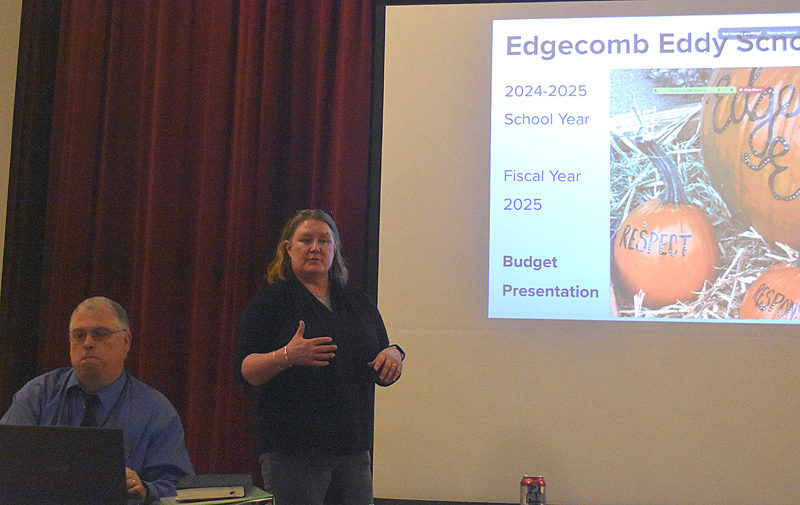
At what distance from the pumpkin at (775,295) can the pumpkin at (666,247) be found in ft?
0.57

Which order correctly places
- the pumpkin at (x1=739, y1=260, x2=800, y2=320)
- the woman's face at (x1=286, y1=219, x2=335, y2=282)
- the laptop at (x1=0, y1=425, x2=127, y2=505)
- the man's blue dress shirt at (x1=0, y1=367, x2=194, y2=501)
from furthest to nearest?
the pumpkin at (x1=739, y1=260, x2=800, y2=320) < the woman's face at (x1=286, y1=219, x2=335, y2=282) < the man's blue dress shirt at (x1=0, y1=367, x2=194, y2=501) < the laptop at (x1=0, y1=425, x2=127, y2=505)

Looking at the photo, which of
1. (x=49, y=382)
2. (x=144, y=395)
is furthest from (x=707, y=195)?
(x=49, y=382)

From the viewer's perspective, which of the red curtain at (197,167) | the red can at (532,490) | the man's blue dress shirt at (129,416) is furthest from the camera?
the red curtain at (197,167)

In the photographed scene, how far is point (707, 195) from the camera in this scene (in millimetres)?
2857

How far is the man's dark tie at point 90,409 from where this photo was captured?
6.23ft

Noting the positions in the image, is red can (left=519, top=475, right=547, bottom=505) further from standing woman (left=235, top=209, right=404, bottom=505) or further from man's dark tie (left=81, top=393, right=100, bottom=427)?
man's dark tie (left=81, top=393, right=100, bottom=427)

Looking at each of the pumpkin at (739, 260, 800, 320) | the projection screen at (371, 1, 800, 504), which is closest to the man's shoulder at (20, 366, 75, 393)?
the projection screen at (371, 1, 800, 504)

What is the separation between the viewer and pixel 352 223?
3180 millimetres

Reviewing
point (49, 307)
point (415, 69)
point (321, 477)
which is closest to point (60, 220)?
point (49, 307)

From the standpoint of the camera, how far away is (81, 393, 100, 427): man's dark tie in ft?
6.23

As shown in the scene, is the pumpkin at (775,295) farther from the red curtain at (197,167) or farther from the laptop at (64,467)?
the laptop at (64,467)

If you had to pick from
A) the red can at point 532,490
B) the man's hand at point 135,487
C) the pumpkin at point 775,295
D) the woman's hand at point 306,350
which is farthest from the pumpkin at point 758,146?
the man's hand at point 135,487

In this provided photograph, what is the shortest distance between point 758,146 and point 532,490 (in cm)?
158

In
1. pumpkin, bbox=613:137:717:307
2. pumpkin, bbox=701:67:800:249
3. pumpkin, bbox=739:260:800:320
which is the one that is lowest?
pumpkin, bbox=739:260:800:320
